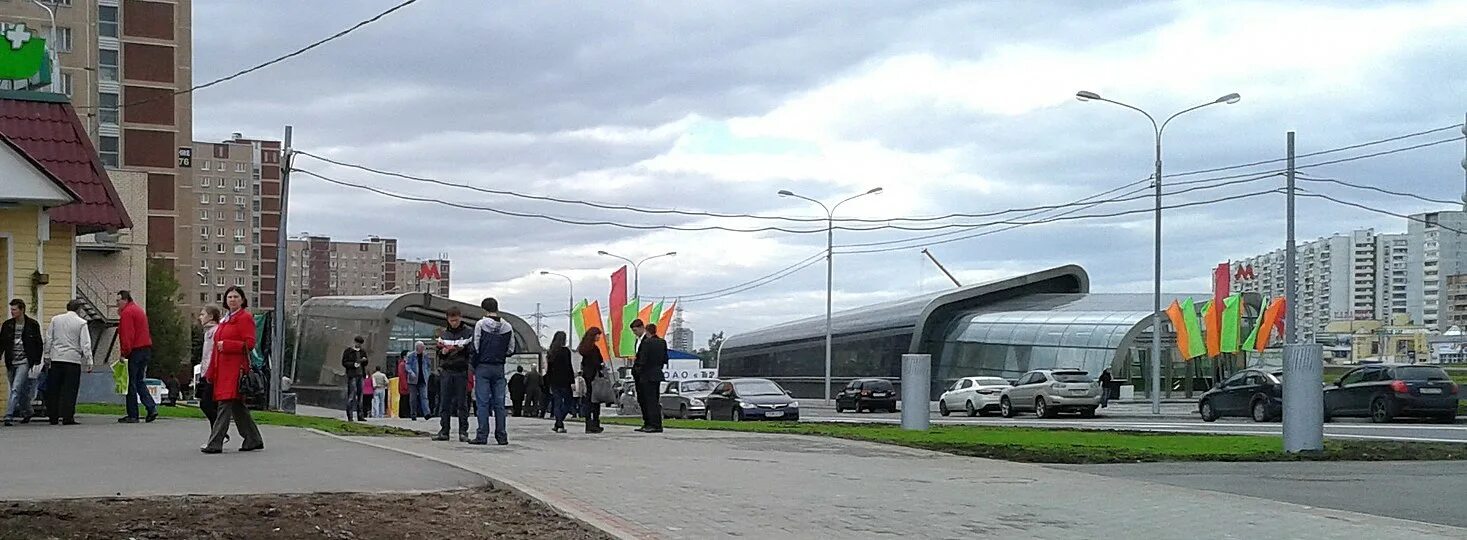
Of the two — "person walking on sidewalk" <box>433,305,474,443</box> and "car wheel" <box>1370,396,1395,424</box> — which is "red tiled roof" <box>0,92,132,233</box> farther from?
"car wheel" <box>1370,396,1395,424</box>

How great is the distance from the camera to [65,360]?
18.5m

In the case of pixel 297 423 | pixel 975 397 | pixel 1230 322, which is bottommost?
pixel 975 397

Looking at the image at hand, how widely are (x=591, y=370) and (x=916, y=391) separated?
207 inches

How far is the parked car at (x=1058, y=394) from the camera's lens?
42.8m

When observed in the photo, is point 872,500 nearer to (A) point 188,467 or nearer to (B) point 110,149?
(A) point 188,467

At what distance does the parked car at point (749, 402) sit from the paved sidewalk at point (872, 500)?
21.6 meters

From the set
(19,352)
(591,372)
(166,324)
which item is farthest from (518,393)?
(166,324)

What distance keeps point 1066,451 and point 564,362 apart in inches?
323

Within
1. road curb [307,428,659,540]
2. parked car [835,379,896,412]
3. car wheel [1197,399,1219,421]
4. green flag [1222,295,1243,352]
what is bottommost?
parked car [835,379,896,412]

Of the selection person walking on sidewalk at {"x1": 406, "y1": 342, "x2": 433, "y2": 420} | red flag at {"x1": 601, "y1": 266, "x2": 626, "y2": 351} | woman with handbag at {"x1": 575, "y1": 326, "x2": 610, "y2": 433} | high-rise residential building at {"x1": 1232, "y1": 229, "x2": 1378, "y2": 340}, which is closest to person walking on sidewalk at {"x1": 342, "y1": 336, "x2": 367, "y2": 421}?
person walking on sidewalk at {"x1": 406, "y1": 342, "x2": 433, "y2": 420}

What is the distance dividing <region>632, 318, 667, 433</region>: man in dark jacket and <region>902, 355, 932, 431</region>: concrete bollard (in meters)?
4.15

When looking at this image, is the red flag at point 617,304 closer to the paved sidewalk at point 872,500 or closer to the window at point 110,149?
the window at point 110,149

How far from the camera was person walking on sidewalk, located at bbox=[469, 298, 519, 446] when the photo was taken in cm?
1708

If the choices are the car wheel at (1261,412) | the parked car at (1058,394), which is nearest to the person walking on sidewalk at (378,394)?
the parked car at (1058,394)
